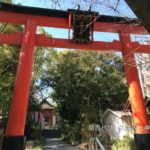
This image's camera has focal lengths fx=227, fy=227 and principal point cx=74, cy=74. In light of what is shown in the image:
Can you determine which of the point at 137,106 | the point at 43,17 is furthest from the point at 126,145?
the point at 43,17

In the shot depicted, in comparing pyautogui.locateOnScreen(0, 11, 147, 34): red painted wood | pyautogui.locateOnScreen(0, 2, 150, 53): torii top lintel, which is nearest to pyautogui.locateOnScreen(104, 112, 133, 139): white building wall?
pyautogui.locateOnScreen(0, 2, 150, 53): torii top lintel

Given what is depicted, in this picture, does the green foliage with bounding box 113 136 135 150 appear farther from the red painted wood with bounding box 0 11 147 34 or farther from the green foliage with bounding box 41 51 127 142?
the red painted wood with bounding box 0 11 147 34

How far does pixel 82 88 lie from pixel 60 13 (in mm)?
10773

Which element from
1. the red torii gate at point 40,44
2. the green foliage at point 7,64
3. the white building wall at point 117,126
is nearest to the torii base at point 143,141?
the red torii gate at point 40,44

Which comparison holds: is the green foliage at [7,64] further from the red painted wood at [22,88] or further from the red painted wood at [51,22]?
the red painted wood at [22,88]

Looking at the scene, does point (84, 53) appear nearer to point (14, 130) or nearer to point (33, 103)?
point (33, 103)

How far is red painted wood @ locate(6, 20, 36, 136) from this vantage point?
594 centimetres

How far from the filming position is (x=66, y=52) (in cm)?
2017

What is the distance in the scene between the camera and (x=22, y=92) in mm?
6281

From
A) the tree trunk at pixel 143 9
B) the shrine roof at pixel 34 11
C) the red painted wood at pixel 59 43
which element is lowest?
the tree trunk at pixel 143 9

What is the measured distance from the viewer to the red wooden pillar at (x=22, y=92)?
232 inches

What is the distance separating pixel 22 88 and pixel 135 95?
136 inches

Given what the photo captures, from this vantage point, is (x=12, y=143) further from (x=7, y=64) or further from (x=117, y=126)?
(x=117, y=126)

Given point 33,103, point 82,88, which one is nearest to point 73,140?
point 82,88
